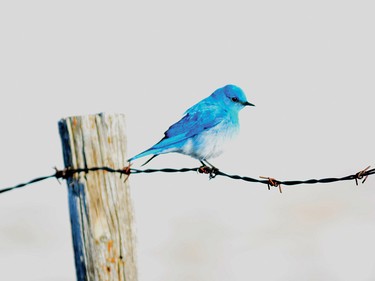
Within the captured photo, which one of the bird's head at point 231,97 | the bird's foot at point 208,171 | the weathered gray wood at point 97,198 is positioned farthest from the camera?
the bird's head at point 231,97

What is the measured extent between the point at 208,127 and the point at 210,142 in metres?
0.17

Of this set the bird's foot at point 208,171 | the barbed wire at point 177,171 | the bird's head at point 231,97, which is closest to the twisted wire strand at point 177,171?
the barbed wire at point 177,171

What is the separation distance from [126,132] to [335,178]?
1.52 meters

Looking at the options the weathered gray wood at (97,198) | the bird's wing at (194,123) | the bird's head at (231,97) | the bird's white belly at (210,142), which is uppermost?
the bird's head at (231,97)

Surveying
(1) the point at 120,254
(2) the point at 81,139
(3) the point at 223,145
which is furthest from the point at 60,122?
(3) the point at 223,145

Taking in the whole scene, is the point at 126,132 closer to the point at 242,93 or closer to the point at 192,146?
the point at 192,146

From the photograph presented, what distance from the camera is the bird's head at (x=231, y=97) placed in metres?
7.07

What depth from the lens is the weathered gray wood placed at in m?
4.02

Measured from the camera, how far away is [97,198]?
4047mm

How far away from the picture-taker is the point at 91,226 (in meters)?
4.03

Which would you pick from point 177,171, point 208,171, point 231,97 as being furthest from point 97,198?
point 231,97

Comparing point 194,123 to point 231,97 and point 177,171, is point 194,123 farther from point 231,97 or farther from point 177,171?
point 177,171

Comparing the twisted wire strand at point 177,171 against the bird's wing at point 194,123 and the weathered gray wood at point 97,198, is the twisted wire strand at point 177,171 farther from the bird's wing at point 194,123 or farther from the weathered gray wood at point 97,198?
the bird's wing at point 194,123

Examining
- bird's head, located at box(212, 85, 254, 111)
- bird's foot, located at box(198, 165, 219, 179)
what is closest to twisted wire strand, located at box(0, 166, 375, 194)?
bird's foot, located at box(198, 165, 219, 179)
